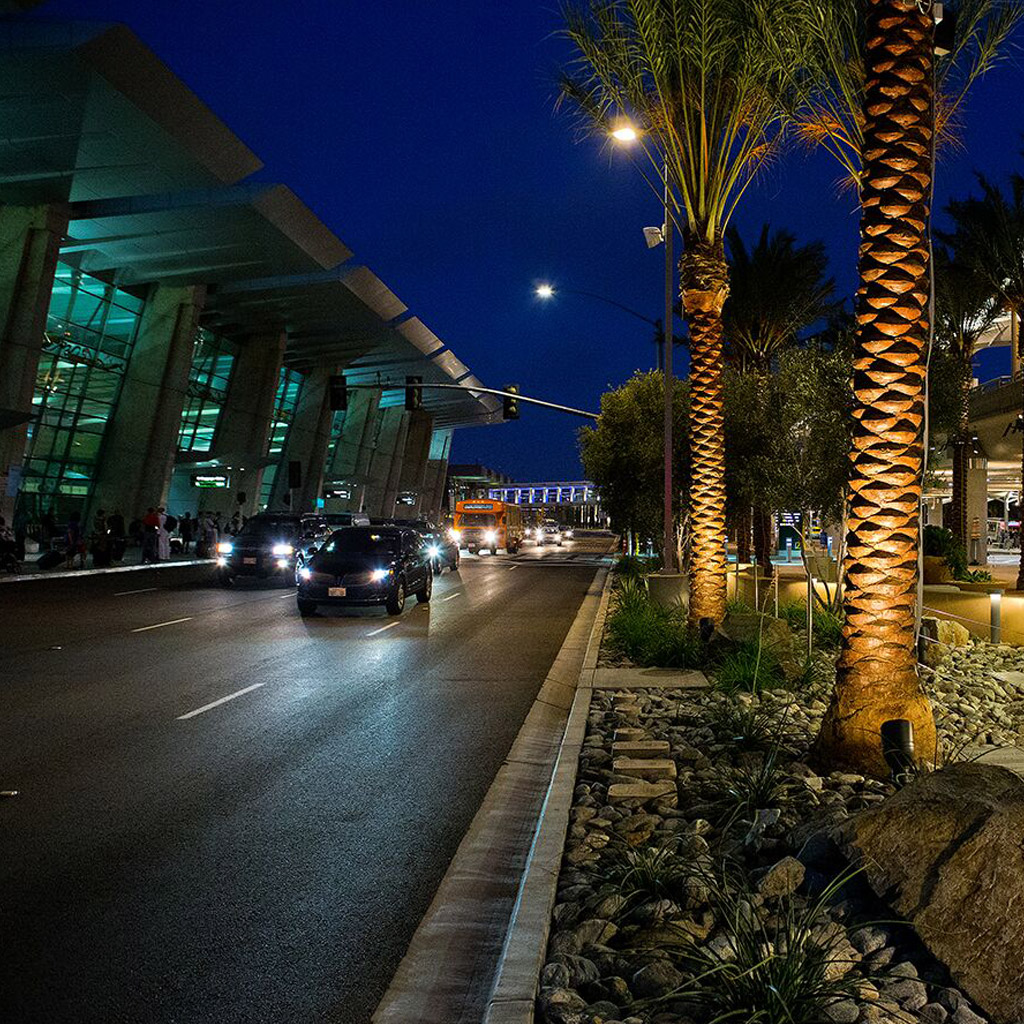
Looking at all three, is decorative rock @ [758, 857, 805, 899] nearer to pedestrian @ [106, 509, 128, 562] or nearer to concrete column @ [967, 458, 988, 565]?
pedestrian @ [106, 509, 128, 562]

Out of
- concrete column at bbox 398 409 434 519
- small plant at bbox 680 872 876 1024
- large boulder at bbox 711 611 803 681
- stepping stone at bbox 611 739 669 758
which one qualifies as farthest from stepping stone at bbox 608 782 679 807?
concrete column at bbox 398 409 434 519

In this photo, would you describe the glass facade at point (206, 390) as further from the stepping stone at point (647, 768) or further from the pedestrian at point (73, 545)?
the stepping stone at point (647, 768)

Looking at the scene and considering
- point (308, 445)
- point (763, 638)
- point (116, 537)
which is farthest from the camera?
point (308, 445)

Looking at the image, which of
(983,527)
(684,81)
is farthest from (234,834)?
(983,527)

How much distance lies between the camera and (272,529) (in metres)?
30.3

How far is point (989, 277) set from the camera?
27.6 metres

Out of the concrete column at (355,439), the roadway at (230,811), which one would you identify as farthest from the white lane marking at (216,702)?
the concrete column at (355,439)

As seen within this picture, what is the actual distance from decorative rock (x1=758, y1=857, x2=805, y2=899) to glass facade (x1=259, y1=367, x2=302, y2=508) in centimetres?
6560

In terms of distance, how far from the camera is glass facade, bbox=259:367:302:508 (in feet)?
225

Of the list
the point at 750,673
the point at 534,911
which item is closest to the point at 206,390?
the point at 750,673

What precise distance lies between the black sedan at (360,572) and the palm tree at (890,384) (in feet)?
42.8

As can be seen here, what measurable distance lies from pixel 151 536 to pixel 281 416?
33.4m

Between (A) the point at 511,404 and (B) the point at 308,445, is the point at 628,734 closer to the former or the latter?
(A) the point at 511,404

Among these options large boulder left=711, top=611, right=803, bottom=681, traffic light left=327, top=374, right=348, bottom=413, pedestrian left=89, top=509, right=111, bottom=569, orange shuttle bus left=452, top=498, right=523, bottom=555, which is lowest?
large boulder left=711, top=611, right=803, bottom=681
